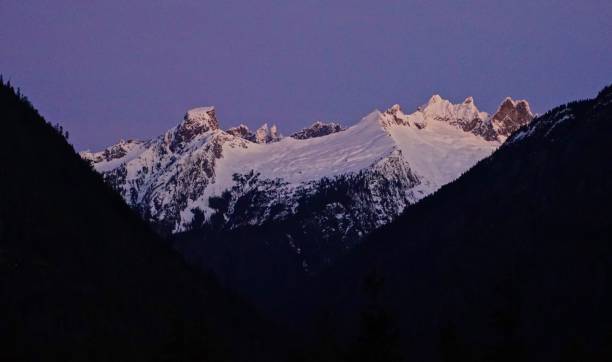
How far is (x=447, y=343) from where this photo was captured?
295 ft

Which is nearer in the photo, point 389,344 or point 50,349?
point 389,344

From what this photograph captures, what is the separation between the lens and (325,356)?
4161 inches

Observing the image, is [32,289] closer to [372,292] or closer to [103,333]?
[103,333]

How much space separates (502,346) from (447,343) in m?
16.9

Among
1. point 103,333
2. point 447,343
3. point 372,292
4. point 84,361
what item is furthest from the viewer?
point 103,333

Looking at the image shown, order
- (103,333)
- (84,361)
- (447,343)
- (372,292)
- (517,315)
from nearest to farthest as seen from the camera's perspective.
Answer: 1. (372,292)
2. (517,315)
3. (447,343)
4. (84,361)
5. (103,333)

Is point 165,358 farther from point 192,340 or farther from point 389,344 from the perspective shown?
point 389,344

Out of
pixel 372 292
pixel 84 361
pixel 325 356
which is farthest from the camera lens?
pixel 84 361

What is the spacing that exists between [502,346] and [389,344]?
8.63 meters

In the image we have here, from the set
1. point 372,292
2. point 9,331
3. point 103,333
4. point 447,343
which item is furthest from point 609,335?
point 103,333

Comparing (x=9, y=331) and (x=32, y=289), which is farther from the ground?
(x=32, y=289)

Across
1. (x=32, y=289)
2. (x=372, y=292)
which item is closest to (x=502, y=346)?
(x=372, y=292)

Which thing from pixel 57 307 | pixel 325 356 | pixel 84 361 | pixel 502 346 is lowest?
pixel 502 346

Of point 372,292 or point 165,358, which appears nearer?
point 372,292
